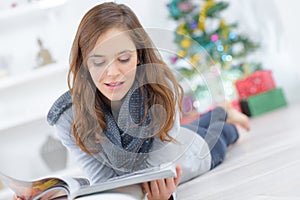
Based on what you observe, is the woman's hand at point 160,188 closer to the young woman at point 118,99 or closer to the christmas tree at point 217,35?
the young woman at point 118,99

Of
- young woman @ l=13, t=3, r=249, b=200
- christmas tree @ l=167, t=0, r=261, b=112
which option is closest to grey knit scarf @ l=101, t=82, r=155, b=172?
young woman @ l=13, t=3, r=249, b=200

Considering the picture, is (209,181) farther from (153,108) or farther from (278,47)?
(278,47)

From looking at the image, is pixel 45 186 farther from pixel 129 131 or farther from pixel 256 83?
pixel 256 83

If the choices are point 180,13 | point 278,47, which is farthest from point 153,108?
point 278,47

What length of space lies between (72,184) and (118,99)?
6.2 inches

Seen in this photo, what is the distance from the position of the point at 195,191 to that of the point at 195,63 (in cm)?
28

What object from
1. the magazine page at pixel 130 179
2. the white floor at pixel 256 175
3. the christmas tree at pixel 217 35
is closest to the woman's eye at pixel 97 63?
the magazine page at pixel 130 179

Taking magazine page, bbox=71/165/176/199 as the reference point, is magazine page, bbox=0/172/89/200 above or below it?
above

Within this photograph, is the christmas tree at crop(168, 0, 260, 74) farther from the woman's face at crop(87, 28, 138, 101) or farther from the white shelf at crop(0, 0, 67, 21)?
the woman's face at crop(87, 28, 138, 101)

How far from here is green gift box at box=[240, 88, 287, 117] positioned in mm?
3131

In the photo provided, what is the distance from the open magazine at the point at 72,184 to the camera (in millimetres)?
833

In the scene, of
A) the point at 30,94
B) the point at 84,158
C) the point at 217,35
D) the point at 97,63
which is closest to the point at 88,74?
the point at 97,63

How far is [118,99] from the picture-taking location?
2.79ft

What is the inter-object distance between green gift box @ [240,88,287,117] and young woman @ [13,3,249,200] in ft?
7.51
